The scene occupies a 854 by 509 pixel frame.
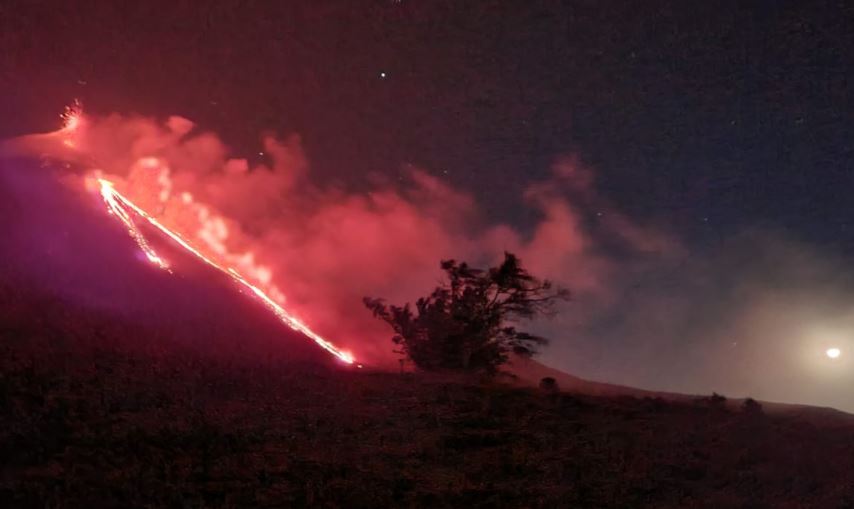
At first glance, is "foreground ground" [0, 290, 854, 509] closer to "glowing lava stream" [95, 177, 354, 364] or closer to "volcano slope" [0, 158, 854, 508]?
"volcano slope" [0, 158, 854, 508]

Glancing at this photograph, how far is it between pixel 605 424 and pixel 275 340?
13589mm

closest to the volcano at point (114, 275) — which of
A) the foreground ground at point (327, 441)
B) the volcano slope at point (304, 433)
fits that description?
the volcano slope at point (304, 433)

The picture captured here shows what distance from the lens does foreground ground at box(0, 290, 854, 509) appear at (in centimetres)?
1077

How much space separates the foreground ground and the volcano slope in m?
0.05

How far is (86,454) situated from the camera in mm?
11141

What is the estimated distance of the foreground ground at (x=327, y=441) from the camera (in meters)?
10.8

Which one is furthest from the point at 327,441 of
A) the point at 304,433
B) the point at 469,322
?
the point at 469,322

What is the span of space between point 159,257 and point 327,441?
20.5 metres

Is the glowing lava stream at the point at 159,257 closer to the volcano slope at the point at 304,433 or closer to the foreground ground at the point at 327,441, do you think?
the volcano slope at the point at 304,433

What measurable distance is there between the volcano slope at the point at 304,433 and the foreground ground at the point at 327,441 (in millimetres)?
48

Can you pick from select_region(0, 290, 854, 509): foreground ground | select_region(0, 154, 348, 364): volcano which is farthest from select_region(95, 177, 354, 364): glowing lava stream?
select_region(0, 290, 854, 509): foreground ground

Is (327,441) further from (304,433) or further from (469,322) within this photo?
(469,322)

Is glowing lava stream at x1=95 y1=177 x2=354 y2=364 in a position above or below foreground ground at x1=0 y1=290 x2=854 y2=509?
above

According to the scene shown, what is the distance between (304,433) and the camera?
1414cm
